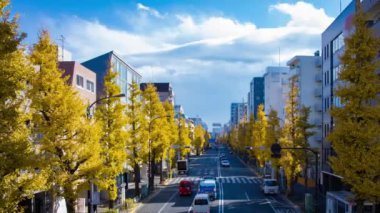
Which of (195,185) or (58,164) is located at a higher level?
(58,164)

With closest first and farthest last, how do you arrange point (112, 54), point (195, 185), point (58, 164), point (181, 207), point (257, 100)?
point (58, 164) → point (181, 207) → point (112, 54) → point (195, 185) → point (257, 100)

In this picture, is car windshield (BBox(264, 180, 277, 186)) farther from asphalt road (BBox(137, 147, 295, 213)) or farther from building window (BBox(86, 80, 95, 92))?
building window (BBox(86, 80, 95, 92))

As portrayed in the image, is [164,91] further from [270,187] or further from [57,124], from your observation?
[57,124]

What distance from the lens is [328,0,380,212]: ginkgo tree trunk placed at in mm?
23031

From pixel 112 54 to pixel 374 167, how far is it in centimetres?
3410

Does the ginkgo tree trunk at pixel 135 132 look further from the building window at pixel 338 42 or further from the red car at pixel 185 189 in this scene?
the building window at pixel 338 42

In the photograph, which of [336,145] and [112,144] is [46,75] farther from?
[336,145]

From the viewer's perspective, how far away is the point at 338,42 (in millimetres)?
40812

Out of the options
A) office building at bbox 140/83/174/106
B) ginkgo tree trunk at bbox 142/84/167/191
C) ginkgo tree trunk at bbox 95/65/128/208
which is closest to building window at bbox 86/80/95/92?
ginkgo tree trunk at bbox 95/65/128/208

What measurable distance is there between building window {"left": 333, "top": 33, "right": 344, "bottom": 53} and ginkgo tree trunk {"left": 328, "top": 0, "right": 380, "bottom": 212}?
15.3 m

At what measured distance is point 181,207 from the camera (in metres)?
40.0

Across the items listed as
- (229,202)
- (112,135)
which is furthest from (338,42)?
(112,135)

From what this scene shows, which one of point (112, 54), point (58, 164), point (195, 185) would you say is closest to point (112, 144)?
point (58, 164)

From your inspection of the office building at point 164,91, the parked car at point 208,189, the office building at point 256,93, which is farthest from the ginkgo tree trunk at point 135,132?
the office building at point 256,93
